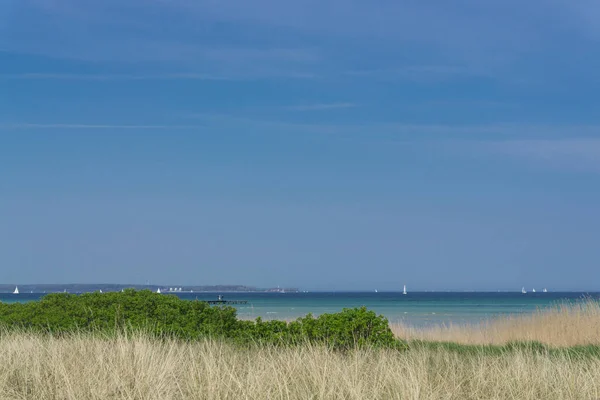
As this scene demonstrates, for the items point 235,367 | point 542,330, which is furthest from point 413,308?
point 235,367

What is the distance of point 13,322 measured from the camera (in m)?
12.3

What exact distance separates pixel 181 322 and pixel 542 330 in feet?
32.9

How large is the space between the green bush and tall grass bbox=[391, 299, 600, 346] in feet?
18.0

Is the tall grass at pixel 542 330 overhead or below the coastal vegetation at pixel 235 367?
below

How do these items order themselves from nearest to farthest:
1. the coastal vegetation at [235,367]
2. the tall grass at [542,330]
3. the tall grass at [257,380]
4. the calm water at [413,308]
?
the tall grass at [257,380] → the coastal vegetation at [235,367] → the tall grass at [542,330] → the calm water at [413,308]

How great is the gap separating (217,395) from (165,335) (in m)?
4.97

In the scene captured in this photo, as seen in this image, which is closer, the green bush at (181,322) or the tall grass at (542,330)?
the green bush at (181,322)

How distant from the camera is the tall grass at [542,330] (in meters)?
16.5

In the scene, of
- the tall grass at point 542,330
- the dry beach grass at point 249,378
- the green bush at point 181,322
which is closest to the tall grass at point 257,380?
the dry beach grass at point 249,378

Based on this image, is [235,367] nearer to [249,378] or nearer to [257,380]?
[249,378]

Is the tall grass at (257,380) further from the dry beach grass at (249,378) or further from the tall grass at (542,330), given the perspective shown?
the tall grass at (542,330)

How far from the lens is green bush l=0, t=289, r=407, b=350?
10797 millimetres

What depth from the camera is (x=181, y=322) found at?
11.4 meters

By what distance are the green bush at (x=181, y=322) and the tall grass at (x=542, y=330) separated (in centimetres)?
550
